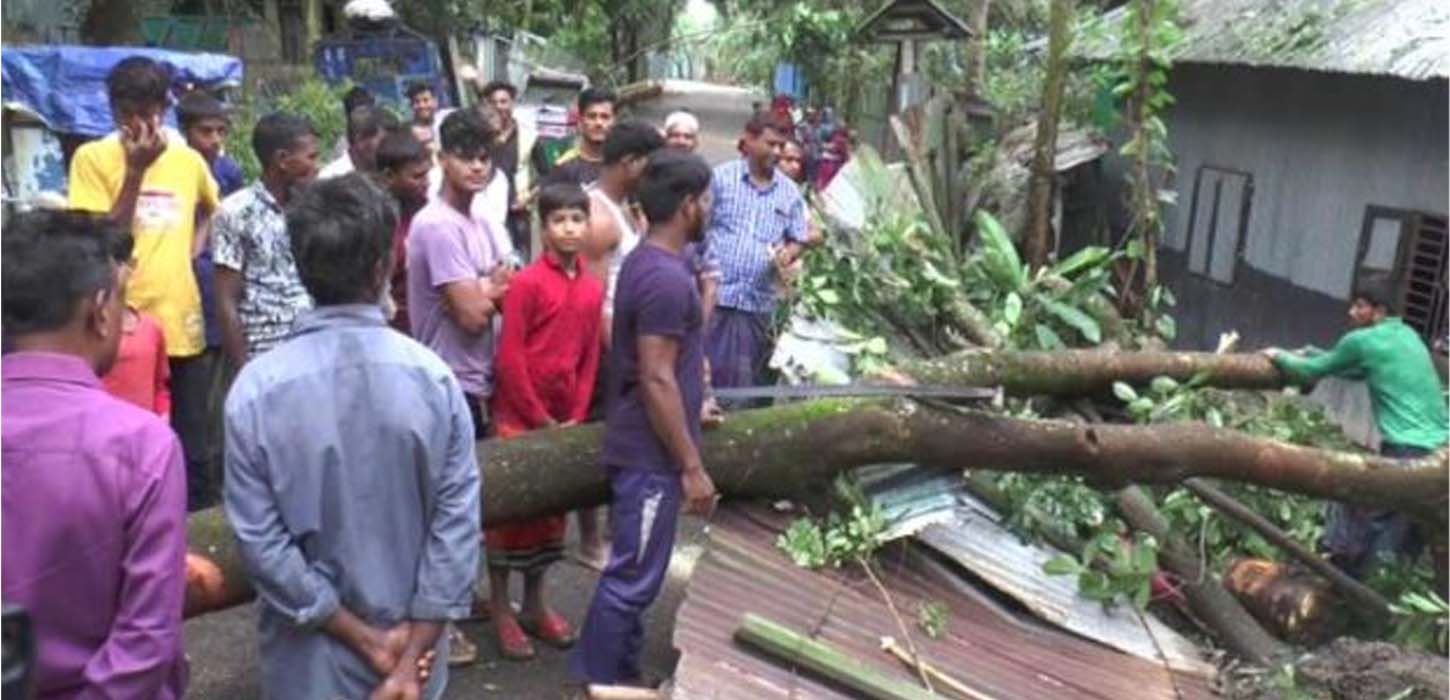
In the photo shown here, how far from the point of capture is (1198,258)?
1127cm

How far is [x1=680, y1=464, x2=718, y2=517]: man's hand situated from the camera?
429 centimetres

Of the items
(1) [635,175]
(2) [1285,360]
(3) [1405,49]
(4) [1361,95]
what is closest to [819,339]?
(1) [635,175]

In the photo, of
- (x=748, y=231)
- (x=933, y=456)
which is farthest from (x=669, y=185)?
(x=748, y=231)

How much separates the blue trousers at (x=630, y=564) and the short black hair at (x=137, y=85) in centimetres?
194

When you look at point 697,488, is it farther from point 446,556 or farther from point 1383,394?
point 1383,394

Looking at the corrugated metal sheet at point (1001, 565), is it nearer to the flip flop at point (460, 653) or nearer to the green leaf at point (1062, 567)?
the green leaf at point (1062, 567)

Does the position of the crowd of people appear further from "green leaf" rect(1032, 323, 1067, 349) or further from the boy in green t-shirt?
the boy in green t-shirt

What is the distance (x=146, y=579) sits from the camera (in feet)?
7.82

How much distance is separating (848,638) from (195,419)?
98.3 inches

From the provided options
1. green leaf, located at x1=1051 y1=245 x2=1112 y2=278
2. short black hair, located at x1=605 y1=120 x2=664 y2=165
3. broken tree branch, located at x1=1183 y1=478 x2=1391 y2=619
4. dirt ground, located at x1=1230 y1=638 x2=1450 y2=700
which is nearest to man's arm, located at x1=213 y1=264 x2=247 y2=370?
short black hair, located at x1=605 y1=120 x2=664 y2=165

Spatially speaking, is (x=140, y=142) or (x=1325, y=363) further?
(x=1325, y=363)

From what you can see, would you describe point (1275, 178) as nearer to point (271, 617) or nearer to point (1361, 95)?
point (1361, 95)

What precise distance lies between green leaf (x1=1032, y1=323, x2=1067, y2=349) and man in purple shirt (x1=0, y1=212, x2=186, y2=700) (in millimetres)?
5077

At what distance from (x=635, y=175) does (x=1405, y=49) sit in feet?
14.7
